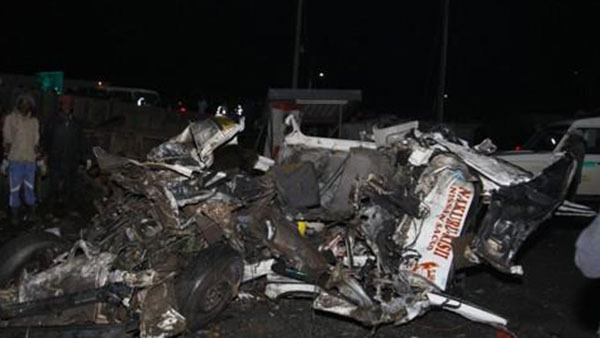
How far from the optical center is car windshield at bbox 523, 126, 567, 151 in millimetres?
10594

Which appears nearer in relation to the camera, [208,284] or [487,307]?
[208,284]

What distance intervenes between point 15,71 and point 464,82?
40465 mm

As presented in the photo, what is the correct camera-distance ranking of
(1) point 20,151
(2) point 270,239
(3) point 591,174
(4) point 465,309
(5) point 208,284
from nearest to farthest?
(5) point 208,284 < (4) point 465,309 < (2) point 270,239 < (1) point 20,151 < (3) point 591,174

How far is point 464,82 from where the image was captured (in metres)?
58.3

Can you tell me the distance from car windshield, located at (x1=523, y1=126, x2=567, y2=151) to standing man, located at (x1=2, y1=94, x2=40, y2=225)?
8111 millimetres

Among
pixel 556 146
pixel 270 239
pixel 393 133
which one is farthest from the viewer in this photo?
pixel 556 146

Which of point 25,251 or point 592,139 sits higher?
point 592,139

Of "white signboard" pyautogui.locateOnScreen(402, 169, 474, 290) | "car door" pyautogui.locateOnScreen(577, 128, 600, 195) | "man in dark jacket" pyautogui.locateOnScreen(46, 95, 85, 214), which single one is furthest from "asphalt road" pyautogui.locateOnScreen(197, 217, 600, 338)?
"man in dark jacket" pyautogui.locateOnScreen(46, 95, 85, 214)

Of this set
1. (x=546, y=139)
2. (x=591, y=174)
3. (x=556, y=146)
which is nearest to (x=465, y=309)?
(x=556, y=146)

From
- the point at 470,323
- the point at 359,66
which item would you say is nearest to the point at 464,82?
Result: the point at 359,66

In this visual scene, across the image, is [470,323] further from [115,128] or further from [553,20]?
[553,20]

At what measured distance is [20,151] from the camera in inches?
321

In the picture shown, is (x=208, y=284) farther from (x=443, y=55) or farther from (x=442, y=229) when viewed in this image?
(x=443, y=55)

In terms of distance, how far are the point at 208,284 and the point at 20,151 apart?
4757 mm
